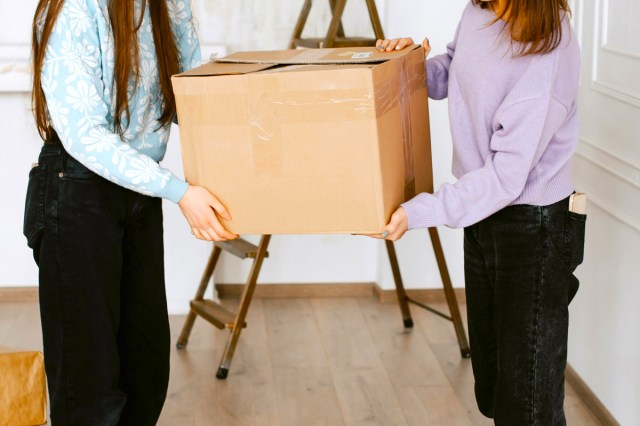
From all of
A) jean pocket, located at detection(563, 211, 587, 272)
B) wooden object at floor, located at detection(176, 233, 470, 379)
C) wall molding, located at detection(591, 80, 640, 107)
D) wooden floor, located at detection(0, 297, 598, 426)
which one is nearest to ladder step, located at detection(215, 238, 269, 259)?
wooden object at floor, located at detection(176, 233, 470, 379)

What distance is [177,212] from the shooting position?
11.0 ft

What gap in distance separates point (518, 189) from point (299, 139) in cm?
40

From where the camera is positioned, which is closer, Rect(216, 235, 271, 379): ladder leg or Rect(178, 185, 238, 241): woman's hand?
Rect(178, 185, 238, 241): woman's hand

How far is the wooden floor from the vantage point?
2592mm

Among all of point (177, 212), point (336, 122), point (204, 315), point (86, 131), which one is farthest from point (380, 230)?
point (177, 212)

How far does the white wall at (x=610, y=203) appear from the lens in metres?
2.28

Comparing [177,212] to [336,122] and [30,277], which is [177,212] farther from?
[336,122]

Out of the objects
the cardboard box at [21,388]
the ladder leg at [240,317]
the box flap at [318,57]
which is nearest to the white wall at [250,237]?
the ladder leg at [240,317]

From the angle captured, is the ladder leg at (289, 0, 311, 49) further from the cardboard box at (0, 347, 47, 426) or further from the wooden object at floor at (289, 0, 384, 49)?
the cardboard box at (0, 347, 47, 426)

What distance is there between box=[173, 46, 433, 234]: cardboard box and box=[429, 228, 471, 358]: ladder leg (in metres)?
1.38

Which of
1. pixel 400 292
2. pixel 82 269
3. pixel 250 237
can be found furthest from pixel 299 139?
pixel 250 237

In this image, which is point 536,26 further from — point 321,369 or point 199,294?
point 199,294

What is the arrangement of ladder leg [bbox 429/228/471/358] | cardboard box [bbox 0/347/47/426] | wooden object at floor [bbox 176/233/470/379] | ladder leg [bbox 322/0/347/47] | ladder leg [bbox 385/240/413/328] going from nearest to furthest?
cardboard box [bbox 0/347/47/426] → ladder leg [bbox 322/0/347/47] → wooden object at floor [bbox 176/233/470/379] → ladder leg [bbox 429/228/471/358] → ladder leg [bbox 385/240/413/328]

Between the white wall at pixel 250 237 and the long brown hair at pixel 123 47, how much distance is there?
156 centimetres
